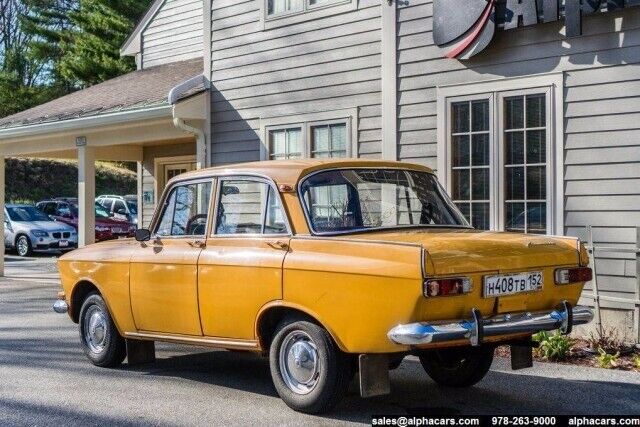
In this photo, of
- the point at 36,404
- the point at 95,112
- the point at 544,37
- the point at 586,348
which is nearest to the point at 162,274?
the point at 36,404

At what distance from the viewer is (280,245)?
6.27 metres

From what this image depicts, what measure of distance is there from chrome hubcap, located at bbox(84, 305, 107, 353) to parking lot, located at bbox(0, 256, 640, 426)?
205mm

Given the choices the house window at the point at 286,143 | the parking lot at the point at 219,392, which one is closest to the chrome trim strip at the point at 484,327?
the parking lot at the point at 219,392

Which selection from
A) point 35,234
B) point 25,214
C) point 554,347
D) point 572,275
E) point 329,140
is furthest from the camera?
point 25,214

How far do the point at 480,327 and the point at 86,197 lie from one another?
38.1ft

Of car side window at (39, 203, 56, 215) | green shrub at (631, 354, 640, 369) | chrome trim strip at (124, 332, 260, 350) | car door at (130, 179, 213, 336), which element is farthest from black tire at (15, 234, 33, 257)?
green shrub at (631, 354, 640, 369)

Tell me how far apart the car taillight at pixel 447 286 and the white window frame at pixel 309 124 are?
20.3ft

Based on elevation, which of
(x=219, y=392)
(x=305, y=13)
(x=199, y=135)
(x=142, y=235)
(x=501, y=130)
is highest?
(x=305, y=13)

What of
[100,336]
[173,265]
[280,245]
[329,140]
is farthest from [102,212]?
[280,245]

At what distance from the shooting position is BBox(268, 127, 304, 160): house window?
40.7 ft

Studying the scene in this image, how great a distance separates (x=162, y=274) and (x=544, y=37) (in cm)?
498

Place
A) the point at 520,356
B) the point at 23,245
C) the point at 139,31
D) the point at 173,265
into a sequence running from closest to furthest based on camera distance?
the point at 520,356
the point at 173,265
the point at 139,31
the point at 23,245

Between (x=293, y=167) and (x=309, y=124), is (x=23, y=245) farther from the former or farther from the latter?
(x=293, y=167)

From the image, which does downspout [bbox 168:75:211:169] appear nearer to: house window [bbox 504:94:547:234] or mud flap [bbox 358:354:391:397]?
A: house window [bbox 504:94:547:234]
